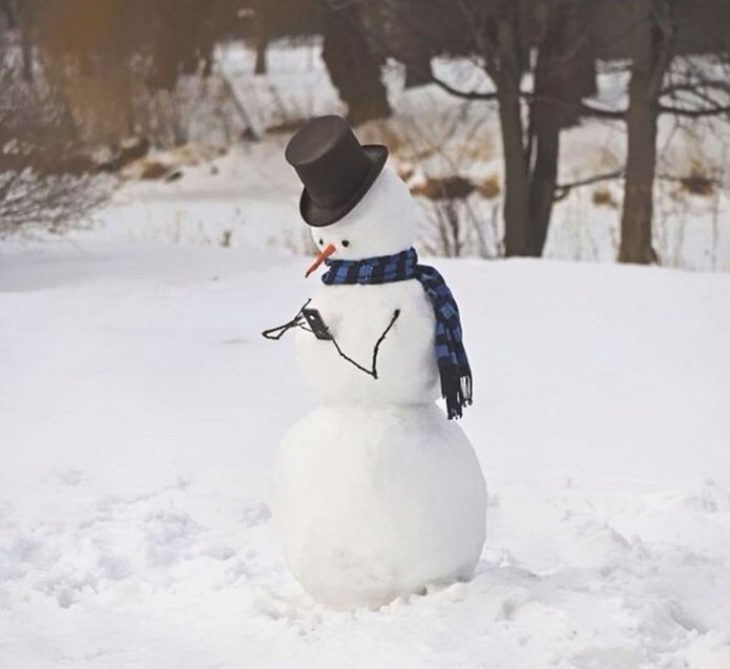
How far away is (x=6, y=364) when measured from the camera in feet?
23.1

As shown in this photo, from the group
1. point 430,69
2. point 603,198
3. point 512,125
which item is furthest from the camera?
point 603,198

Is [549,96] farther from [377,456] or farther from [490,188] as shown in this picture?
[377,456]

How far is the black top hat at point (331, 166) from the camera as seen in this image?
3.48 meters

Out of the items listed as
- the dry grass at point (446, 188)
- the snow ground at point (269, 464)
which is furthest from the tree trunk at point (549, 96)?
the snow ground at point (269, 464)

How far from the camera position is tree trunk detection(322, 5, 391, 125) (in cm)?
1958

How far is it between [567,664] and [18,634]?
4.95 feet

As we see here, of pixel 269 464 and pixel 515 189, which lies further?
pixel 515 189

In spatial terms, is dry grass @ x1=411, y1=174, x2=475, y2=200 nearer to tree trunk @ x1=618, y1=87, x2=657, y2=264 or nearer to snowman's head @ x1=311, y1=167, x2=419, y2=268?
tree trunk @ x1=618, y1=87, x2=657, y2=264

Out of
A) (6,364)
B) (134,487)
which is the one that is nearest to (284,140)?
(6,364)

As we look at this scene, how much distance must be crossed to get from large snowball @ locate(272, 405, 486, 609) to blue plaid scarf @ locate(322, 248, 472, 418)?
138 millimetres

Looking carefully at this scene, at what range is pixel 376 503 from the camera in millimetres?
3512

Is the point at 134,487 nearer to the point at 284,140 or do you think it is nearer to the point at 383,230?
the point at 383,230

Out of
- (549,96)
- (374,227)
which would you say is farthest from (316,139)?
(549,96)

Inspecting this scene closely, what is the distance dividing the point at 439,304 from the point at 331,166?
450 mm
